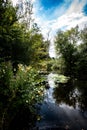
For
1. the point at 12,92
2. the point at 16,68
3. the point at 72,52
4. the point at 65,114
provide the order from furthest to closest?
the point at 72,52 → the point at 16,68 → the point at 65,114 → the point at 12,92

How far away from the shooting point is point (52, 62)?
47812mm

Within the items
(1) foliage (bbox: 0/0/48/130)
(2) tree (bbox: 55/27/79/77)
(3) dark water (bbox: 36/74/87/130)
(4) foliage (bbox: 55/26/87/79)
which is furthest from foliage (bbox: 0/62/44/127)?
(2) tree (bbox: 55/27/79/77)

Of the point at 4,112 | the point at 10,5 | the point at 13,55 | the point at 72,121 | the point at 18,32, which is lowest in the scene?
the point at 72,121

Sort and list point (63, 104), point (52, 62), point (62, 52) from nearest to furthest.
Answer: point (63, 104)
point (62, 52)
point (52, 62)

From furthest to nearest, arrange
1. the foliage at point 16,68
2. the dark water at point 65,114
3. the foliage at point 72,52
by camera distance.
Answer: the foliage at point 72,52, the dark water at point 65,114, the foliage at point 16,68

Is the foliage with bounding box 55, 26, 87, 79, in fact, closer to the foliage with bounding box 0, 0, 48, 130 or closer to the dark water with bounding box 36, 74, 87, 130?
the foliage with bounding box 0, 0, 48, 130

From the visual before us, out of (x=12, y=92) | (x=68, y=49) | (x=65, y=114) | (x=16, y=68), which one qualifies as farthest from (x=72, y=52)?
(x=12, y=92)

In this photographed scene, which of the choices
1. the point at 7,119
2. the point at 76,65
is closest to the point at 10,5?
the point at 7,119

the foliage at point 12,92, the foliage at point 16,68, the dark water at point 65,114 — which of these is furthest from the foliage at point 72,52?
the foliage at point 12,92

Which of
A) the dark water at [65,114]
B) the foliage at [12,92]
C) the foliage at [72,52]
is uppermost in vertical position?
the foliage at [72,52]

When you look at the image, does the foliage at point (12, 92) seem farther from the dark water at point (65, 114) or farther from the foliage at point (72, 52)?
the foliage at point (72, 52)

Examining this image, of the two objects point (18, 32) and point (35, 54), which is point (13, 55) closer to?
point (18, 32)

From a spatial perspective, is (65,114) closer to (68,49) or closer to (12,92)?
(12,92)

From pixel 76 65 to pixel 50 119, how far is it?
30092 mm
